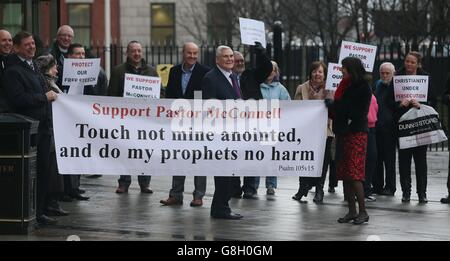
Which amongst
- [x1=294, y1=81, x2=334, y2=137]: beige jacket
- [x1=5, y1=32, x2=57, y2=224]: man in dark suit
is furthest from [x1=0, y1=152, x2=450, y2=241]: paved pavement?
[x1=294, y1=81, x2=334, y2=137]: beige jacket

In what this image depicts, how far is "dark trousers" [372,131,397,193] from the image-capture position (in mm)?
15562

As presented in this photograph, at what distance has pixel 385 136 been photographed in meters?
15.6

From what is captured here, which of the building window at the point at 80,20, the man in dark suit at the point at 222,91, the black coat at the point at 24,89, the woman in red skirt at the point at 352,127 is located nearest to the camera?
the black coat at the point at 24,89

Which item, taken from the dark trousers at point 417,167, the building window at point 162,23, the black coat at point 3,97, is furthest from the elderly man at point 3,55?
the building window at point 162,23

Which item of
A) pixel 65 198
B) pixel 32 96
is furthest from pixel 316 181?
pixel 32 96

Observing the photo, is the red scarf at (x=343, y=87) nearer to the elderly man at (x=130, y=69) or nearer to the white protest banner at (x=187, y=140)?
the white protest banner at (x=187, y=140)

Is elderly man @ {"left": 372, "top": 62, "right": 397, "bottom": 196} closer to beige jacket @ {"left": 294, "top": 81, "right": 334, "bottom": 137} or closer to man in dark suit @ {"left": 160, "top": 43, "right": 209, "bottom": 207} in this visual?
beige jacket @ {"left": 294, "top": 81, "right": 334, "bottom": 137}

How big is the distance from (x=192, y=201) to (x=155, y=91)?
1533mm

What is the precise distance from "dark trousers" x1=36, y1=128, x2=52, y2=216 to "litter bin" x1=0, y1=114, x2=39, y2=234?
680mm

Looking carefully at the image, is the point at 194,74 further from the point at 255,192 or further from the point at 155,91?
the point at 255,192

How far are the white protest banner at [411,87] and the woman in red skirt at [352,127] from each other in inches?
86.7

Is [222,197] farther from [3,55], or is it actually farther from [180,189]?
[3,55]

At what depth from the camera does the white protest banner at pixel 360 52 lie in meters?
14.5

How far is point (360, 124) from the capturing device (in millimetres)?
12539
